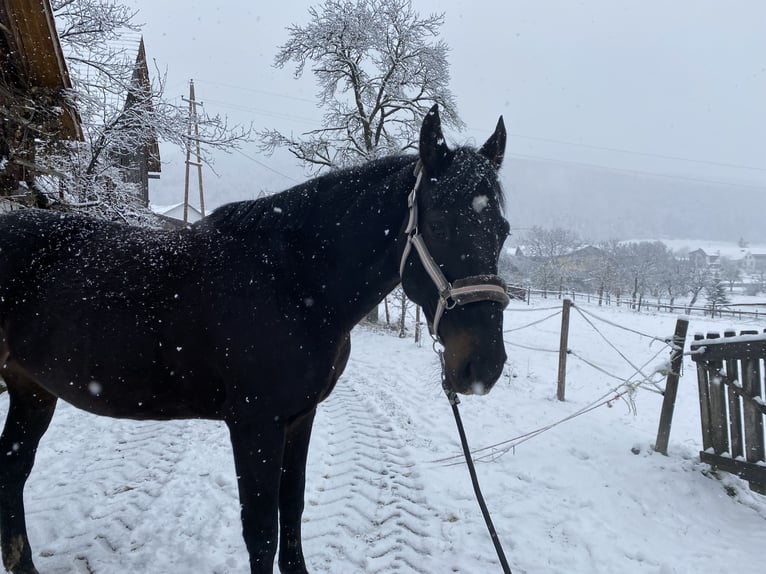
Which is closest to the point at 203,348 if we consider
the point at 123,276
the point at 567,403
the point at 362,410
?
the point at 123,276

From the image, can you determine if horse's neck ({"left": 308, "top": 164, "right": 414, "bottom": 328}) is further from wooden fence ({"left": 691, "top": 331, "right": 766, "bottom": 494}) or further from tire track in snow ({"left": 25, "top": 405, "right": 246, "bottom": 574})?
wooden fence ({"left": 691, "top": 331, "right": 766, "bottom": 494})

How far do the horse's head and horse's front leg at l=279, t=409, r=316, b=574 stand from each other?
3.39 ft

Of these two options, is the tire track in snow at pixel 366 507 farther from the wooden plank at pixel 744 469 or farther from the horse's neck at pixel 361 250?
the wooden plank at pixel 744 469

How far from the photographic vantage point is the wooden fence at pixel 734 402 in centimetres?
397

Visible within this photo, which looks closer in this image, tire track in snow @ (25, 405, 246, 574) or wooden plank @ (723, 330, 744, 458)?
tire track in snow @ (25, 405, 246, 574)

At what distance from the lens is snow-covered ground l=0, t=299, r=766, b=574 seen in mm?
2939

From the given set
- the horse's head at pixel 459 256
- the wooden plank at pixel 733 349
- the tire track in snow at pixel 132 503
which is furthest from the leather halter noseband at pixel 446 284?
the wooden plank at pixel 733 349

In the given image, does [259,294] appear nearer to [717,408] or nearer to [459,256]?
[459,256]

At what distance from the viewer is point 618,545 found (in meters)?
3.16

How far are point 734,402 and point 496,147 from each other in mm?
4072

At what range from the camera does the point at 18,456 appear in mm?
2711

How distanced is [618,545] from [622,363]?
10.8 m

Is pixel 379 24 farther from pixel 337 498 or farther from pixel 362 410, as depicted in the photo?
pixel 337 498

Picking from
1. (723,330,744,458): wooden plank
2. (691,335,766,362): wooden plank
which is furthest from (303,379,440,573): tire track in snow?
(691,335,766,362): wooden plank
